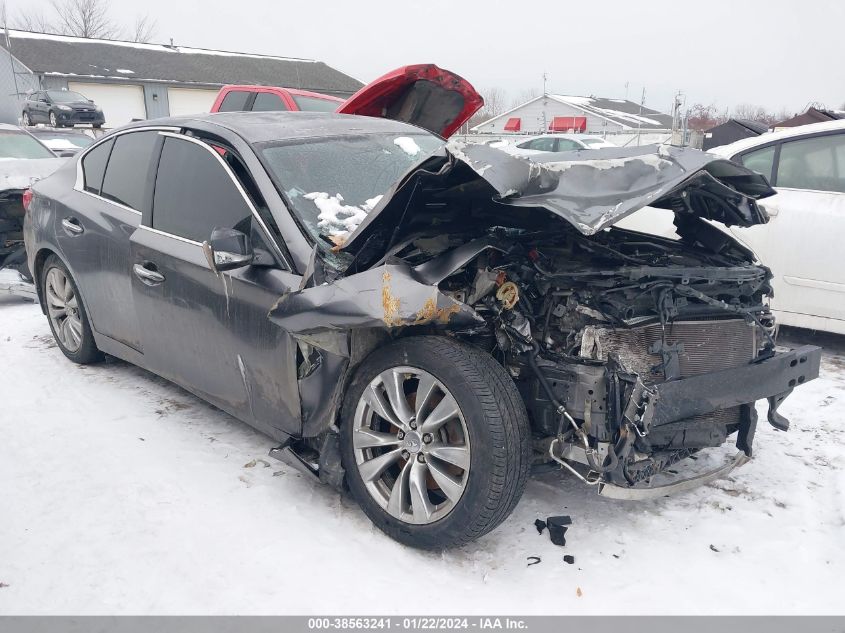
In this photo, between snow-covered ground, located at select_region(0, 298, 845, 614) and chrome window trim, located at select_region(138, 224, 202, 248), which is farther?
chrome window trim, located at select_region(138, 224, 202, 248)

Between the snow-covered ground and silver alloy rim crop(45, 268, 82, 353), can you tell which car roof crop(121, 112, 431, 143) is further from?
the snow-covered ground

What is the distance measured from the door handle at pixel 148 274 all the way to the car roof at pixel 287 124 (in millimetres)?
818

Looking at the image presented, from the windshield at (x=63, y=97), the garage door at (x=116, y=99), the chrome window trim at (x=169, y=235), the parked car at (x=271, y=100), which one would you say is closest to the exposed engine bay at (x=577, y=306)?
the chrome window trim at (x=169, y=235)

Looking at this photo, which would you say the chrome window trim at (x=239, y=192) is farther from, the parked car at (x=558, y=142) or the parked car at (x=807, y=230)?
the parked car at (x=558, y=142)

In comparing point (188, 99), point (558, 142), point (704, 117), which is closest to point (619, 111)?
point (704, 117)

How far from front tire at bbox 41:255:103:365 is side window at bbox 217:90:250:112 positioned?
16.6 feet

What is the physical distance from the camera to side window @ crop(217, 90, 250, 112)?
940 centimetres

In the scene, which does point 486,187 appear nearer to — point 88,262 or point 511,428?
point 511,428

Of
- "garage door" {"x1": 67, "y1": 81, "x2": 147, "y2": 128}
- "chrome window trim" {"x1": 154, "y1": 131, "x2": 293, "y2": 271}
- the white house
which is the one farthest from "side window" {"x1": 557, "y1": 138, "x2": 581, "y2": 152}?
"garage door" {"x1": 67, "y1": 81, "x2": 147, "y2": 128}

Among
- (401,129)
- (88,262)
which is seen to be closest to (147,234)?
(88,262)

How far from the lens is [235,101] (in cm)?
959

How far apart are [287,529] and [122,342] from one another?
1.92m

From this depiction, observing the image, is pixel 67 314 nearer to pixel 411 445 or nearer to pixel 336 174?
pixel 336 174
